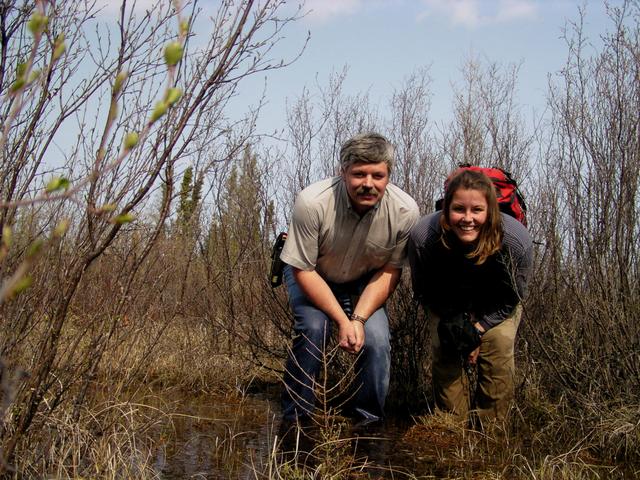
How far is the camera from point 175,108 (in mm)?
2732

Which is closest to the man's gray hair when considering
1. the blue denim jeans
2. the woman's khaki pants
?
the blue denim jeans

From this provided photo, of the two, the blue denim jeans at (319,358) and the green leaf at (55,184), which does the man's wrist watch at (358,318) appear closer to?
the blue denim jeans at (319,358)

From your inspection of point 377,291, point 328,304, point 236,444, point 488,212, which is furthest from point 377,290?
point 236,444

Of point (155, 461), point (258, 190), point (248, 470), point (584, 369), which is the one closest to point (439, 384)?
point (584, 369)

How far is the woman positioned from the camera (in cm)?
387

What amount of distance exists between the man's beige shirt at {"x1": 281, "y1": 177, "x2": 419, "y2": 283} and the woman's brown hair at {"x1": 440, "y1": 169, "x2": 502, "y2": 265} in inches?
14.2

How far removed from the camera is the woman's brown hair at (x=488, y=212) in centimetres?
385

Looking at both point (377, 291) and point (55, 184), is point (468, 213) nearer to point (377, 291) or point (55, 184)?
point (377, 291)

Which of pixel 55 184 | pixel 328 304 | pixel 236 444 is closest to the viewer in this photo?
pixel 55 184

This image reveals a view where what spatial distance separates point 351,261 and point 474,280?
0.73 m

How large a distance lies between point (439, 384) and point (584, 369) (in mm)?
844

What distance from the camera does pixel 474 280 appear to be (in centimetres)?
418

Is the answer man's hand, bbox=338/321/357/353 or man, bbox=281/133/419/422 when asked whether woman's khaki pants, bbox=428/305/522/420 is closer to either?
man, bbox=281/133/419/422

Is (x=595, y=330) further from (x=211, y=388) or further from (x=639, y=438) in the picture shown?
(x=211, y=388)
